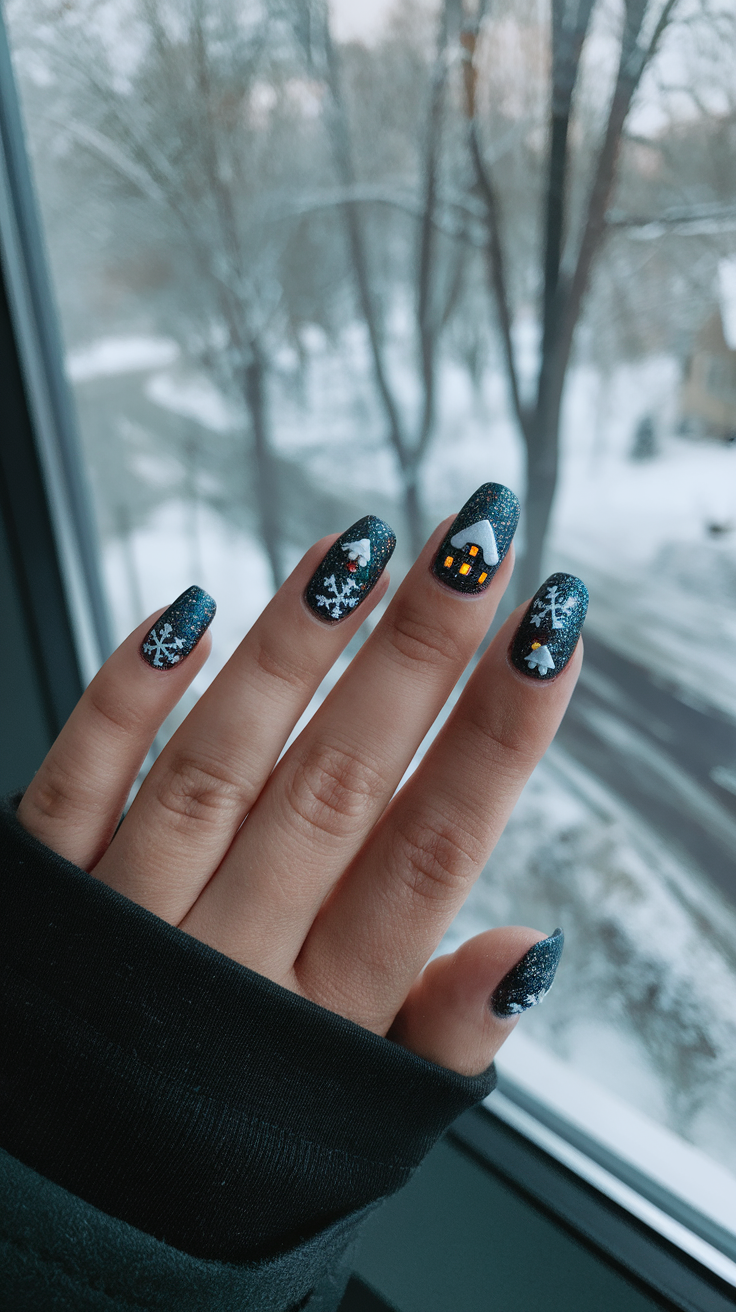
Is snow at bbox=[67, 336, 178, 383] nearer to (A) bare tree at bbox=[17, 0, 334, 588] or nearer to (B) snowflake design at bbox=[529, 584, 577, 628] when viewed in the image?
(A) bare tree at bbox=[17, 0, 334, 588]

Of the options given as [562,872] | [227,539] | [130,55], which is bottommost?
[562,872]

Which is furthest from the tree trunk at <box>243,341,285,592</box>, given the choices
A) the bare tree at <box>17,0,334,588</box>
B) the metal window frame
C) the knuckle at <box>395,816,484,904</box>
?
the knuckle at <box>395,816,484,904</box>

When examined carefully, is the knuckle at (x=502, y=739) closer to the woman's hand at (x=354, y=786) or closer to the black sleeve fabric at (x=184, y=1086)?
the woman's hand at (x=354, y=786)

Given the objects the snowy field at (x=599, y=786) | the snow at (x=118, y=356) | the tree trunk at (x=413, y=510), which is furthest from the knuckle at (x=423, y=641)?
the snow at (x=118, y=356)

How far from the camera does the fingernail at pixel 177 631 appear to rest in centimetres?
49

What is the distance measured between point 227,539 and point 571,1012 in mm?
680

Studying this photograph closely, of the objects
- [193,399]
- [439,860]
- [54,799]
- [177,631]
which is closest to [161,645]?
[177,631]

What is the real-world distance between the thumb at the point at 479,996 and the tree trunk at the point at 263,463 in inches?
21.6

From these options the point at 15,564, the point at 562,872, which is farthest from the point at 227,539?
the point at 562,872

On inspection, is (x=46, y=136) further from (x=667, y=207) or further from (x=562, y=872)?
(x=562, y=872)

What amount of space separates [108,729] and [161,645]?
2.5 inches

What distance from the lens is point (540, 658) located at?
0.42 m

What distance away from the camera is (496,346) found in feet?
2.26

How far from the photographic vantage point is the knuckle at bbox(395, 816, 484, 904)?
17.6 inches
